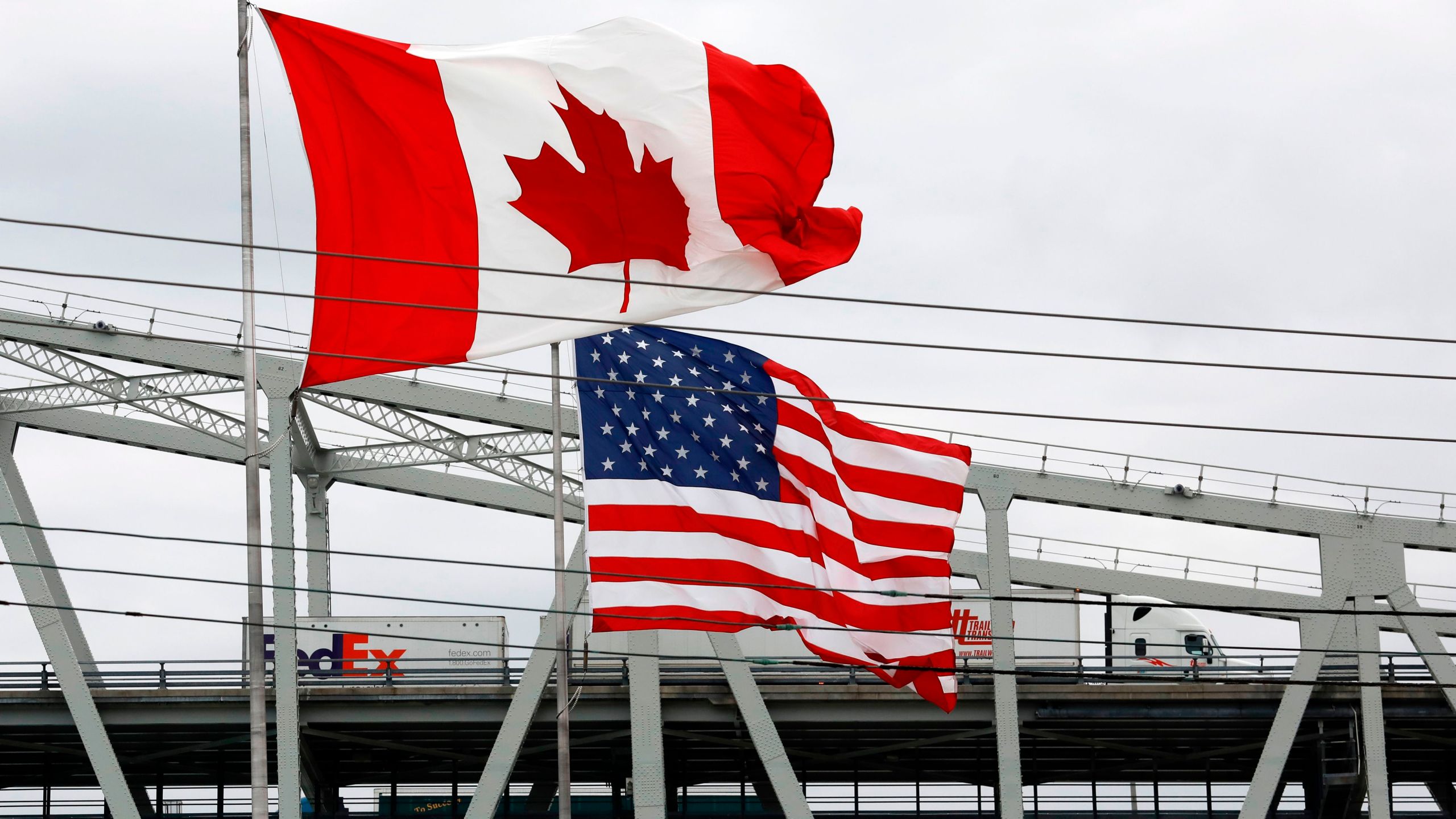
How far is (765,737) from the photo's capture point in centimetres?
3503

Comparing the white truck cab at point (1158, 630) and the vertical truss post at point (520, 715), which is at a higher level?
the white truck cab at point (1158, 630)

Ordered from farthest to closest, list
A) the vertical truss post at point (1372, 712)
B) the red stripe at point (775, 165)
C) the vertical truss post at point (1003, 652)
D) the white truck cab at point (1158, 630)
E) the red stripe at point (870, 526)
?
the white truck cab at point (1158, 630)
the vertical truss post at point (1372, 712)
the vertical truss post at point (1003, 652)
the red stripe at point (870, 526)
the red stripe at point (775, 165)

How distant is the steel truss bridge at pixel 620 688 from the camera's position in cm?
3491

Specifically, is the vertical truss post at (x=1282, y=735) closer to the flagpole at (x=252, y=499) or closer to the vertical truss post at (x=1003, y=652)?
the vertical truss post at (x=1003, y=652)

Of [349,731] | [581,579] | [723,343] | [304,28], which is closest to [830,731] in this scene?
[581,579]

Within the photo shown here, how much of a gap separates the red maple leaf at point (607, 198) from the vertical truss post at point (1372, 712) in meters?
22.1

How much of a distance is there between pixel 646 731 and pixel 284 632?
7360mm

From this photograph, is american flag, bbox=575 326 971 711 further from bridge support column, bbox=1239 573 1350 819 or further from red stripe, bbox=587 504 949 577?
bridge support column, bbox=1239 573 1350 819

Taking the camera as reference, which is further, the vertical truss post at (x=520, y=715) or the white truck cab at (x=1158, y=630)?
the white truck cab at (x=1158, y=630)

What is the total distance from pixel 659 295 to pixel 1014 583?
22284 millimetres

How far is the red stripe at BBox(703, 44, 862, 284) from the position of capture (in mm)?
19672

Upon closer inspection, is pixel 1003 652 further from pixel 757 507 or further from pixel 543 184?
pixel 543 184

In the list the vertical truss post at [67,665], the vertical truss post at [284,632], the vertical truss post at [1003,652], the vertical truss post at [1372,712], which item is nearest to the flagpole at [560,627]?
the vertical truss post at [284,632]

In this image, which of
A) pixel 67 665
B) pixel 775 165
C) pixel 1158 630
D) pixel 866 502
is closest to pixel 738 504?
pixel 866 502
